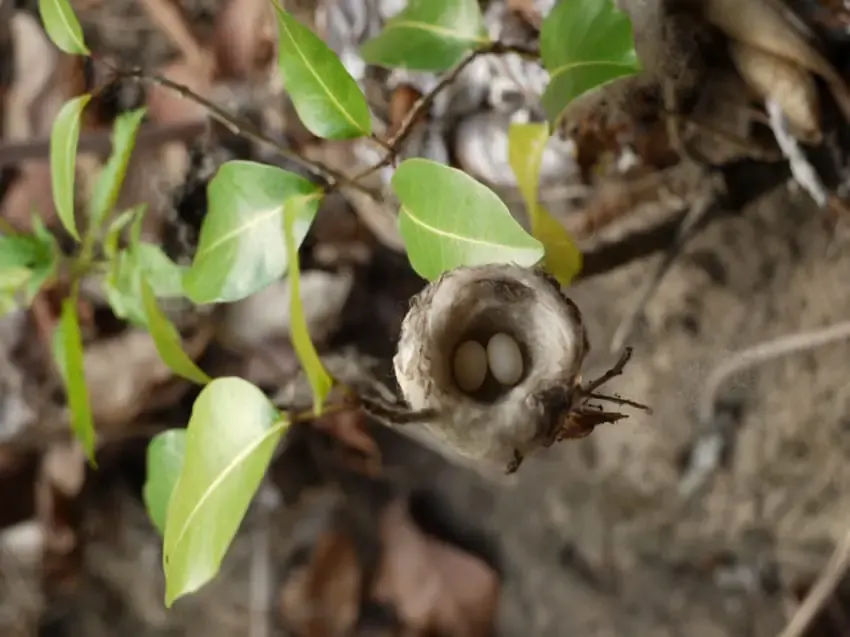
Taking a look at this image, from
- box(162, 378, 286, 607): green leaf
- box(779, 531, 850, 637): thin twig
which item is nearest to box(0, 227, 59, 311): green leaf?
box(162, 378, 286, 607): green leaf

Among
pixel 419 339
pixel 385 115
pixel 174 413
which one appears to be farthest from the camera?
pixel 174 413

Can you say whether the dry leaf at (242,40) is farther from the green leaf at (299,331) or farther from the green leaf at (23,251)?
the green leaf at (299,331)

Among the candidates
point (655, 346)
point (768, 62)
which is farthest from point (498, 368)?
point (655, 346)

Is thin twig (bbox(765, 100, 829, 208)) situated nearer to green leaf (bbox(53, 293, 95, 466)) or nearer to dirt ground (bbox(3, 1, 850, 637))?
dirt ground (bbox(3, 1, 850, 637))

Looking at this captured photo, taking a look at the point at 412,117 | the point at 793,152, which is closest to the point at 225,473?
the point at 412,117

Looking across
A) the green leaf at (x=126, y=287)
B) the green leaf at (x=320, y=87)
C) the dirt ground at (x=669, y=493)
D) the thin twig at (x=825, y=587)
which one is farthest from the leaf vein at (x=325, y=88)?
the thin twig at (x=825, y=587)

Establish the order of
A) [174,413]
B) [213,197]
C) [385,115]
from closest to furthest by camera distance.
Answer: [213,197] < [385,115] < [174,413]

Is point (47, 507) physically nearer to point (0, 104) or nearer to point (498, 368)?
point (0, 104)
